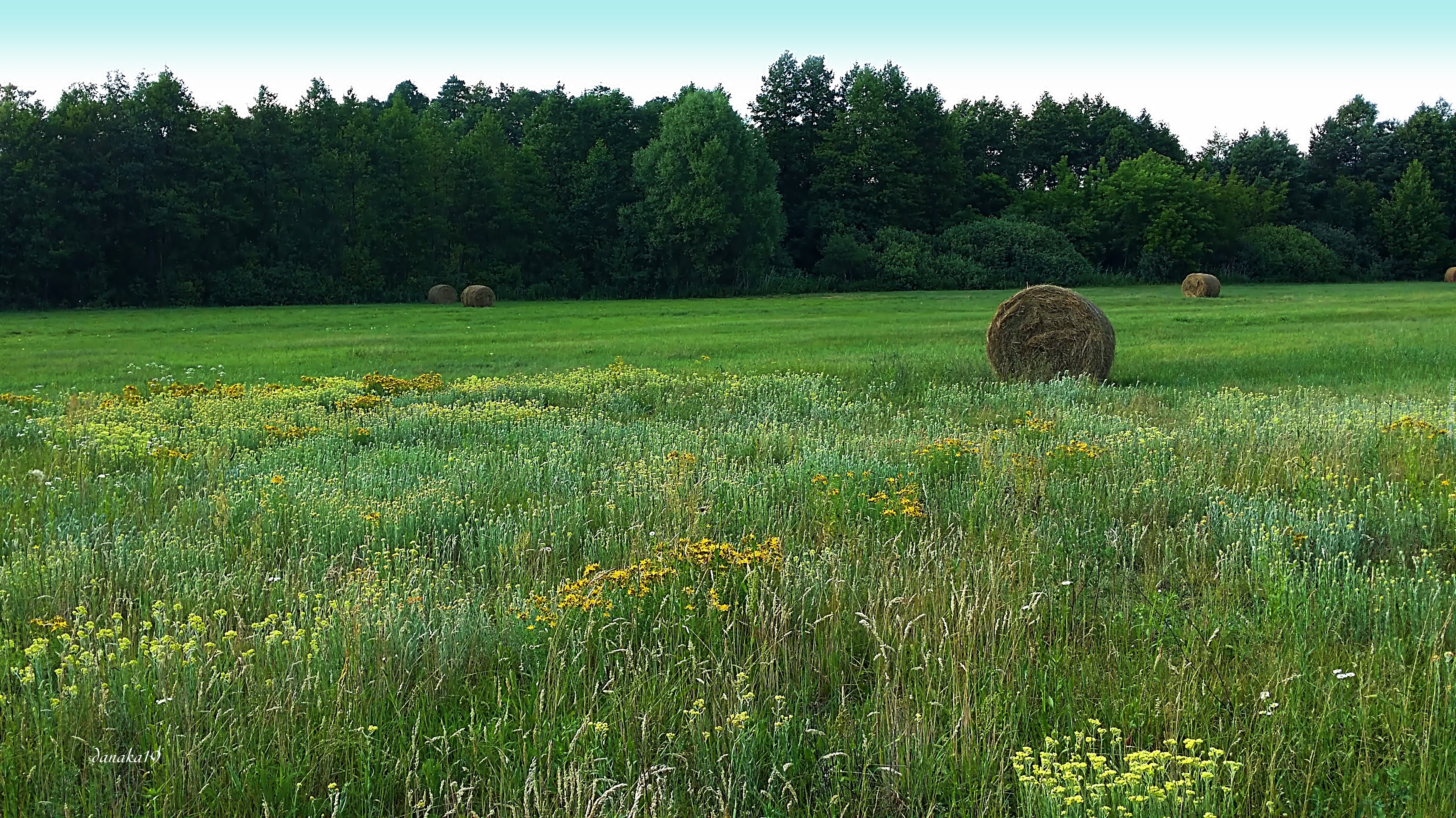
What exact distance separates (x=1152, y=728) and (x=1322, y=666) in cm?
96

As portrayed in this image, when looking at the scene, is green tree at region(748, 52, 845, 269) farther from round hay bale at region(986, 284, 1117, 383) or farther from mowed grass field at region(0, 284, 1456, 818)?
mowed grass field at region(0, 284, 1456, 818)

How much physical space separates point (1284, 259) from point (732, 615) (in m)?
84.3

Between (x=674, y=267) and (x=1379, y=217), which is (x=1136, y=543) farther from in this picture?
(x=1379, y=217)

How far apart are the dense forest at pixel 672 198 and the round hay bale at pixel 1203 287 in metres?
14.8

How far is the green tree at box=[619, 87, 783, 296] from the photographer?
205 ft

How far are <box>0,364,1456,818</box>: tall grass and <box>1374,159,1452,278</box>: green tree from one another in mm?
91056

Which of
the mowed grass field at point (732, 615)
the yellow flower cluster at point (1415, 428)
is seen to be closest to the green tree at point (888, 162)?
the yellow flower cluster at point (1415, 428)

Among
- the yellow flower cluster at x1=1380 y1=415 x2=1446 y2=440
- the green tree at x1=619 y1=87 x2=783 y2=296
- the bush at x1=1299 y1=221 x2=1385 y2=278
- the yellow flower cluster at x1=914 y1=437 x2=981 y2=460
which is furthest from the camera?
the bush at x1=1299 y1=221 x2=1385 y2=278

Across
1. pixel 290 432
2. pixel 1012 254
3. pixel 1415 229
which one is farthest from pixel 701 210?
pixel 1415 229

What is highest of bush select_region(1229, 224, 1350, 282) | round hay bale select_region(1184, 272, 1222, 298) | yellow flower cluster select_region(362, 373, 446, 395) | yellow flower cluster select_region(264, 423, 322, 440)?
bush select_region(1229, 224, 1350, 282)

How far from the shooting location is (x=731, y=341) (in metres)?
26.7

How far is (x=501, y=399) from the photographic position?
14.6 m

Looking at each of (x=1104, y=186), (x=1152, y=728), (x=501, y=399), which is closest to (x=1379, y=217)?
(x=1104, y=186)

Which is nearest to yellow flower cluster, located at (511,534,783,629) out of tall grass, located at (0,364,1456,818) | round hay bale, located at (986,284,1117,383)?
tall grass, located at (0,364,1456,818)
